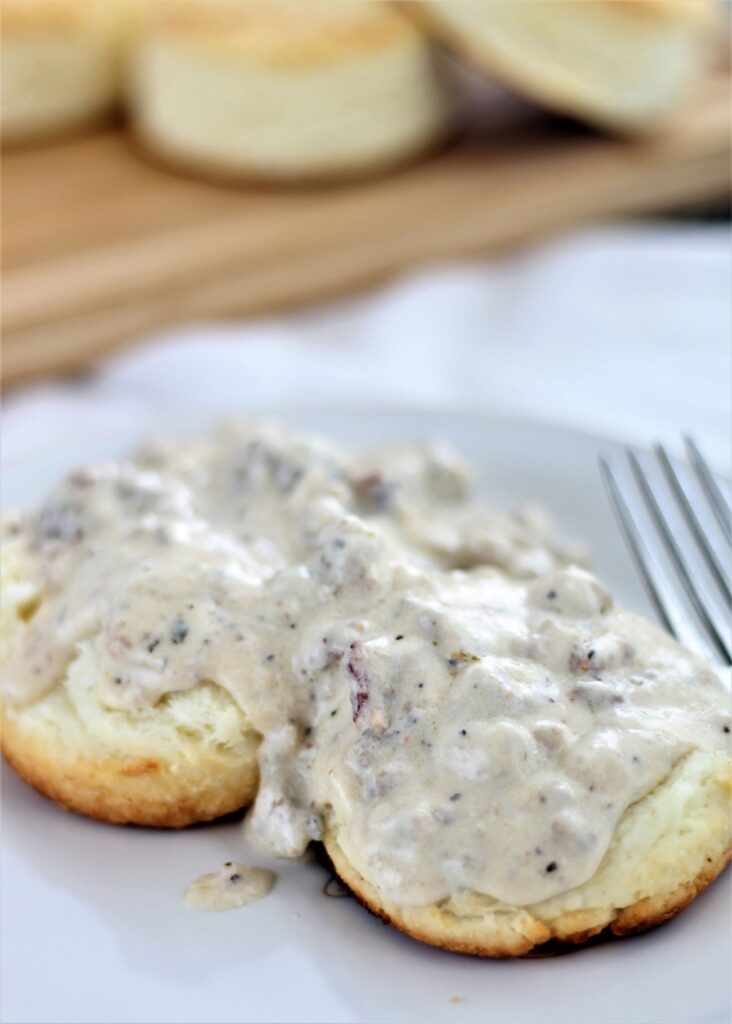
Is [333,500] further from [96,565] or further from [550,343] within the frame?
[550,343]

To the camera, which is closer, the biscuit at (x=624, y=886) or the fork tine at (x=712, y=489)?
the biscuit at (x=624, y=886)

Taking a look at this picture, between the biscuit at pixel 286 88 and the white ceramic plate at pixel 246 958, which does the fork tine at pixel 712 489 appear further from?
the biscuit at pixel 286 88

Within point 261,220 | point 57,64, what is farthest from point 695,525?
point 57,64

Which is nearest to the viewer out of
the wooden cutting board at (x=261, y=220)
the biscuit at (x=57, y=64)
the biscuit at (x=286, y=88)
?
the wooden cutting board at (x=261, y=220)

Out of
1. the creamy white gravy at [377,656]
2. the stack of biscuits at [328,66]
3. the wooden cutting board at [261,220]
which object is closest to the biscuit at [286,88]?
the stack of biscuits at [328,66]

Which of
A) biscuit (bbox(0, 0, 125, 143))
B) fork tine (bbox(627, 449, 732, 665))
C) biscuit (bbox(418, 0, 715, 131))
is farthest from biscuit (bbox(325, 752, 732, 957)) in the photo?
biscuit (bbox(0, 0, 125, 143))

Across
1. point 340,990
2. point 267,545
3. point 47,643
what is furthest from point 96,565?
point 340,990

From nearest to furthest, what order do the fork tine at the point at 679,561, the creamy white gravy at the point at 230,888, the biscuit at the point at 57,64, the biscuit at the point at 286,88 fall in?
the creamy white gravy at the point at 230,888 → the fork tine at the point at 679,561 → the biscuit at the point at 286,88 → the biscuit at the point at 57,64

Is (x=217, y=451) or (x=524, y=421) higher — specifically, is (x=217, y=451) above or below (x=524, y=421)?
above
